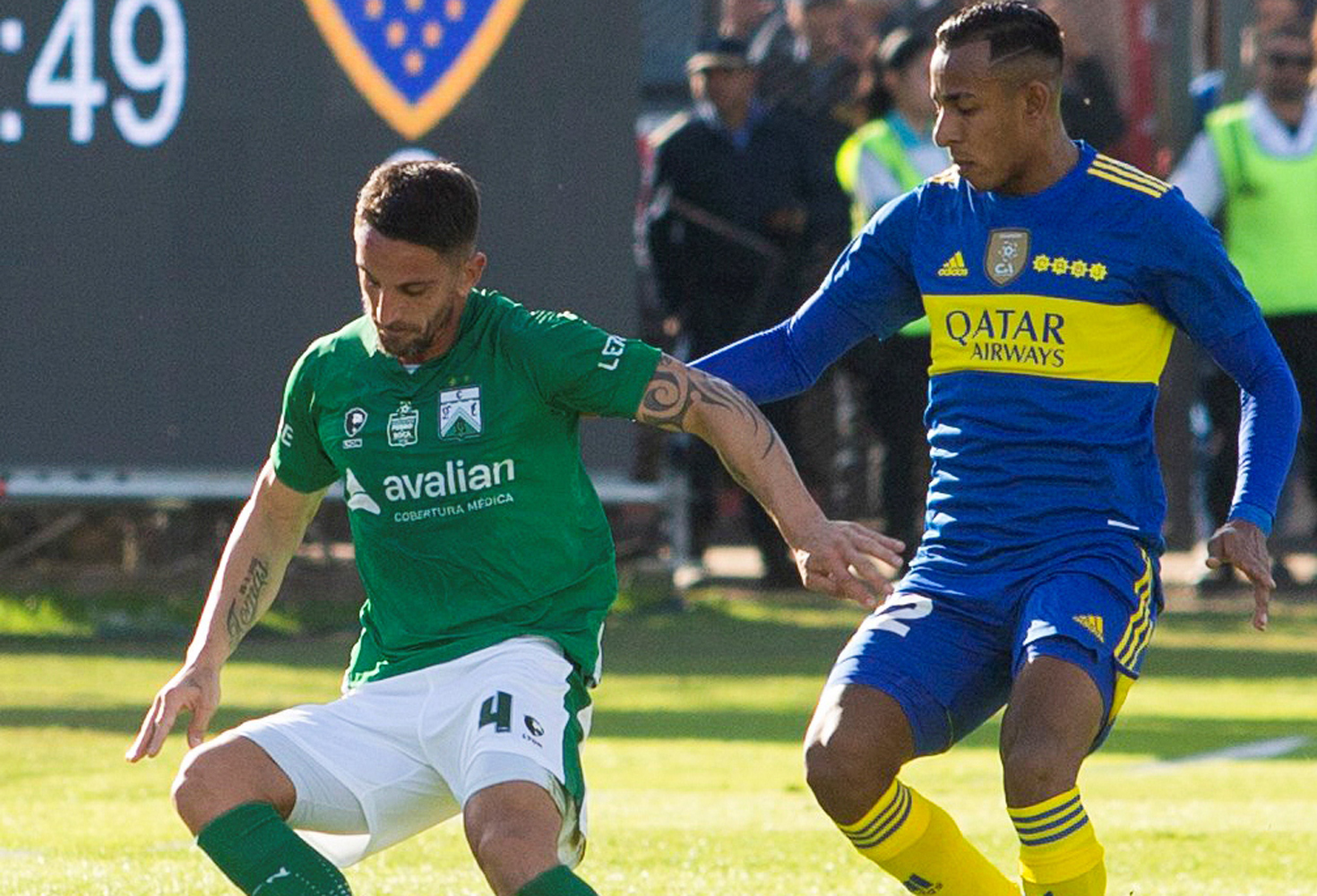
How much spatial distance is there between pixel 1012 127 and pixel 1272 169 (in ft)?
25.6

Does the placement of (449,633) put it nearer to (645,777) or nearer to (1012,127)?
(1012,127)

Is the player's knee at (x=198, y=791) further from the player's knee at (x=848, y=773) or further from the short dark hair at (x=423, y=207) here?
the player's knee at (x=848, y=773)

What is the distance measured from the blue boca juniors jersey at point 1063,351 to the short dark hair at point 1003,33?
0.91 feet

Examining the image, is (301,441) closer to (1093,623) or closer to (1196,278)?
(1093,623)

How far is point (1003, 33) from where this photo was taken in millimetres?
5836

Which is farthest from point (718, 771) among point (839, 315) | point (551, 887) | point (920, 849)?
point (551, 887)

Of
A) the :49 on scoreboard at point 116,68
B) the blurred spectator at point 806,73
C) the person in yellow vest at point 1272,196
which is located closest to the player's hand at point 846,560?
the :49 on scoreboard at point 116,68

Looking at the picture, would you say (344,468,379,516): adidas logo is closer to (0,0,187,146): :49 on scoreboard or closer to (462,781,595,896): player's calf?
(462,781,595,896): player's calf

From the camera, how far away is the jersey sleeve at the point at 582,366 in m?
5.43

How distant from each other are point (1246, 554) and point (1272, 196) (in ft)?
26.7

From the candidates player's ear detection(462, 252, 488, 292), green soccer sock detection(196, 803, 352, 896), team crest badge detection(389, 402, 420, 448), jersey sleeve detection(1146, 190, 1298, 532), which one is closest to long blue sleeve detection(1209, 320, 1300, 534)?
jersey sleeve detection(1146, 190, 1298, 532)

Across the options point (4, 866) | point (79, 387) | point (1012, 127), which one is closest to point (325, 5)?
point (79, 387)

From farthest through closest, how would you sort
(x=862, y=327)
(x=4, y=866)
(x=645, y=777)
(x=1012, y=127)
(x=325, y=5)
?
(x=325, y=5), (x=645, y=777), (x=4, y=866), (x=862, y=327), (x=1012, y=127)

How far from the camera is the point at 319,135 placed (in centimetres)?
1199
